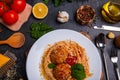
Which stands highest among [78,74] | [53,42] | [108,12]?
[108,12]

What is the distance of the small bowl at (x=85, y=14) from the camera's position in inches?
58.4

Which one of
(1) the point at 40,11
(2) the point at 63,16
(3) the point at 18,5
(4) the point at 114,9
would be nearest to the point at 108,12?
(4) the point at 114,9

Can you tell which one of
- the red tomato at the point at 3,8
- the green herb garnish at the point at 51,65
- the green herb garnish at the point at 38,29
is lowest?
the green herb garnish at the point at 51,65

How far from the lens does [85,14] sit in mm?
1499

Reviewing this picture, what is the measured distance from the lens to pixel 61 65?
4.44ft

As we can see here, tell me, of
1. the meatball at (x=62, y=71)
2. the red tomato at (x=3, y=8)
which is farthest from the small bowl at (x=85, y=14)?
the red tomato at (x=3, y=8)

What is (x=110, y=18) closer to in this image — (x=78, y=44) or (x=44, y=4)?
(x=78, y=44)

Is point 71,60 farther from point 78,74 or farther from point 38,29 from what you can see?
point 38,29

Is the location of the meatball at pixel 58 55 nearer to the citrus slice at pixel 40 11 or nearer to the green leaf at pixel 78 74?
the green leaf at pixel 78 74

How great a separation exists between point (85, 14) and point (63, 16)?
114 mm

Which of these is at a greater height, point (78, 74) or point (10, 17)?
point (10, 17)

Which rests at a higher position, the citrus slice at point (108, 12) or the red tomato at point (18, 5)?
the red tomato at point (18, 5)

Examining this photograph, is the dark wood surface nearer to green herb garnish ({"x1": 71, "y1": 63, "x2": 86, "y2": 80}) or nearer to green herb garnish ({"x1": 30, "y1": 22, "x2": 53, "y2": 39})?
green herb garnish ({"x1": 30, "y1": 22, "x2": 53, "y2": 39})

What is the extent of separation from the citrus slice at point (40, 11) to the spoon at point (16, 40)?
0.42ft
